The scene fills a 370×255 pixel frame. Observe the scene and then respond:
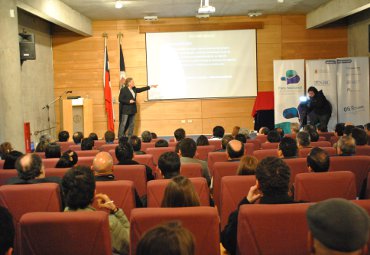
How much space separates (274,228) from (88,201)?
1033 mm

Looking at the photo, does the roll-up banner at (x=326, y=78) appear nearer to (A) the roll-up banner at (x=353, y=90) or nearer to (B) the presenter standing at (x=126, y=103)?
(A) the roll-up banner at (x=353, y=90)

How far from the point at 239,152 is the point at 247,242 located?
2.19m

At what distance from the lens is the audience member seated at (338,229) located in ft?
3.97

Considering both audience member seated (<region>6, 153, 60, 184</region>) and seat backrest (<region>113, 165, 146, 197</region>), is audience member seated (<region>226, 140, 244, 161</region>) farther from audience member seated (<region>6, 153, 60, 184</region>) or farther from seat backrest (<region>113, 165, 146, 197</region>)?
audience member seated (<region>6, 153, 60, 184</region>)

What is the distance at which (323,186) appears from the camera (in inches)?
119

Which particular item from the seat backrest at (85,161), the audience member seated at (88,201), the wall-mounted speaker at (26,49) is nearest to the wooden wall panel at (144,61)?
the wall-mounted speaker at (26,49)

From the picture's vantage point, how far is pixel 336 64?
11.3 meters

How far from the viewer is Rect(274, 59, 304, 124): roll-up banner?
11.5 metres

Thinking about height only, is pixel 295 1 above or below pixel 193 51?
above

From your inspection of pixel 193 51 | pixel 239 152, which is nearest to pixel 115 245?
pixel 239 152

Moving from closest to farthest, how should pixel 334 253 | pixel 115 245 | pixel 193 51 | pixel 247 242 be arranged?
1. pixel 334 253
2. pixel 247 242
3. pixel 115 245
4. pixel 193 51

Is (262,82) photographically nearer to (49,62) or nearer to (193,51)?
(193,51)

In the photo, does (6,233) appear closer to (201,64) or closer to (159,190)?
(159,190)

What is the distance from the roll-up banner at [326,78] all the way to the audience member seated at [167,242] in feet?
35.2
